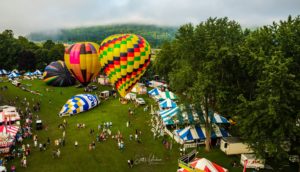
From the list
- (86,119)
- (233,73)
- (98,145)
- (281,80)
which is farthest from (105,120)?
(281,80)

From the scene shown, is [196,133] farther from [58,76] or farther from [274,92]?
[58,76]

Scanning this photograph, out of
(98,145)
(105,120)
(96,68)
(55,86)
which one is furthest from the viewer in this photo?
(55,86)

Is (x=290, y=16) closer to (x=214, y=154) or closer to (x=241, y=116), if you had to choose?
(x=241, y=116)

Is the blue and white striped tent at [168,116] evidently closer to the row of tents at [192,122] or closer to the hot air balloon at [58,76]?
the row of tents at [192,122]

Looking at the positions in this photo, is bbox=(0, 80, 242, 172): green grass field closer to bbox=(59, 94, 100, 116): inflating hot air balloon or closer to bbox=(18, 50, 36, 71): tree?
bbox=(59, 94, 100, 116): inflating hot air balloon

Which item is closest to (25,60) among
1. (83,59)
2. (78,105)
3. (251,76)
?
(83,59)

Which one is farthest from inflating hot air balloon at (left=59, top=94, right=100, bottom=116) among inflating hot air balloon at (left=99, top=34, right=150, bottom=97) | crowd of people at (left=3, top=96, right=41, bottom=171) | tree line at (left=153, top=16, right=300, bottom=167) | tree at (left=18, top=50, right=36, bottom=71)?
tree at (left=18, top=50, right=36, bottom=71)
